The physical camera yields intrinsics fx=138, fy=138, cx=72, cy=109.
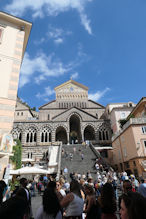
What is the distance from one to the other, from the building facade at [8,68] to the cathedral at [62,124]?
20.0 meters

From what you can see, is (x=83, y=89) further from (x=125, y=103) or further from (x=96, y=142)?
(x=96, y=142)

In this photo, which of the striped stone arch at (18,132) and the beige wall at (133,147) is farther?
the striped stone arch at (18,132)

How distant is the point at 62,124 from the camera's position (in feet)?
100

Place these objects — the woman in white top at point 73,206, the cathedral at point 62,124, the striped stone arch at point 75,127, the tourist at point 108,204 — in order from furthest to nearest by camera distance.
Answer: the striped stone arch at point 75,127 < the cathedral at point 62,124 < the woman in white top at point 73,206 < the tourist at point 108,204

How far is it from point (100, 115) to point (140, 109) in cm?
1717

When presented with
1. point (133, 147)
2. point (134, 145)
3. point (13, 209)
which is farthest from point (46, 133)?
point (13, 209)

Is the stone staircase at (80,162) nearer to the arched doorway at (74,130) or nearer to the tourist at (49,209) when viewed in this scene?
the arched doorway at (74,130)

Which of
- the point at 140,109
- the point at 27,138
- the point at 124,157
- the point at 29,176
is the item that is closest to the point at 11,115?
the point at 29,176

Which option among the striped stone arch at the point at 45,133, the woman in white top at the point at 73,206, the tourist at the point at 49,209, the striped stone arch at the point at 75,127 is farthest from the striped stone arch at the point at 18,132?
the tourist at the point at 49,209

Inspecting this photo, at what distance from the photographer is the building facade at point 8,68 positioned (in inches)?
311

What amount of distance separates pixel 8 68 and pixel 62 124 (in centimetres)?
2203

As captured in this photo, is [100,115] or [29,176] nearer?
[29,176]

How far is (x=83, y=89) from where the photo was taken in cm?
4172

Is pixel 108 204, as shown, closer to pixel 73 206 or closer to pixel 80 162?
pixel 73 206
